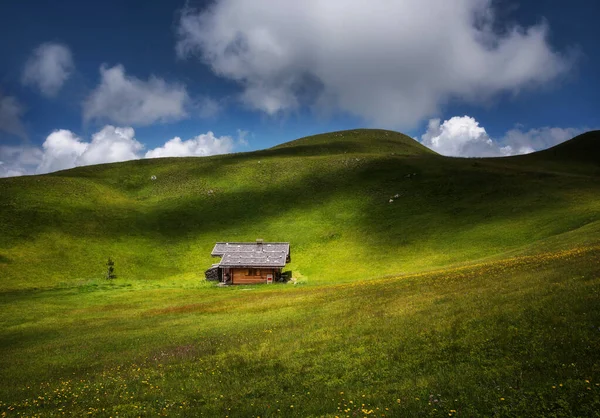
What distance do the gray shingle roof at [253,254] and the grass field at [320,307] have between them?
16.9 feet

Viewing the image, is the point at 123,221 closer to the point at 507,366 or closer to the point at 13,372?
the point at 13,372

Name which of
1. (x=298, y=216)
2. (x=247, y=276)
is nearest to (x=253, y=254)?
(x=247, y=276)

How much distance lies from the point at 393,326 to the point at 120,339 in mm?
20264

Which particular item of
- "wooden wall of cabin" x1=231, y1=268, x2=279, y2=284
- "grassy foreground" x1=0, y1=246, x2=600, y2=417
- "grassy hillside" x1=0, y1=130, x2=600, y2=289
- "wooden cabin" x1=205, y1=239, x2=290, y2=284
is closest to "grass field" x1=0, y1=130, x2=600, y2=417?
"grassy foreground" x1=0, y1=246, x2=600, y2=417

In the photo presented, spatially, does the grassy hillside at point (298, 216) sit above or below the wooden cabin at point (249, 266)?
above

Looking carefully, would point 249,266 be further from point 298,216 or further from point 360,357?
point 360,357

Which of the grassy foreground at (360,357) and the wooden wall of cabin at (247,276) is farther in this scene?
the wooden wall of cabin at (247,276)

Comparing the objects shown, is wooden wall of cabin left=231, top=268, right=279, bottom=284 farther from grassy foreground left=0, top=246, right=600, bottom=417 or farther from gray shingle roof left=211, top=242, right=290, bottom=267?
grassy foreground left=0, top=246, right=600, bottom=417

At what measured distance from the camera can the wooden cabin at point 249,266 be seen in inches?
2630

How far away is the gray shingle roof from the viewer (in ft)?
220

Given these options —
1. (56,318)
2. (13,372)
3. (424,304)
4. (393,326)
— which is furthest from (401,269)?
(13,372)

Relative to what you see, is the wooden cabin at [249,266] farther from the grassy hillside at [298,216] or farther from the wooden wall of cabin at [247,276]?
the grassy hillside at [298,216]

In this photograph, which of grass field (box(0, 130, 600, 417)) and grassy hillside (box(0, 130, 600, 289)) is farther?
grassy hillside (box(0, 130, 600, 289))

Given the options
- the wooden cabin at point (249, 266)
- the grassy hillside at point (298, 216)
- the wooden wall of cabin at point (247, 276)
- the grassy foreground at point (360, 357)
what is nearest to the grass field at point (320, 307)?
the grassy foreground at point (360, 357)
